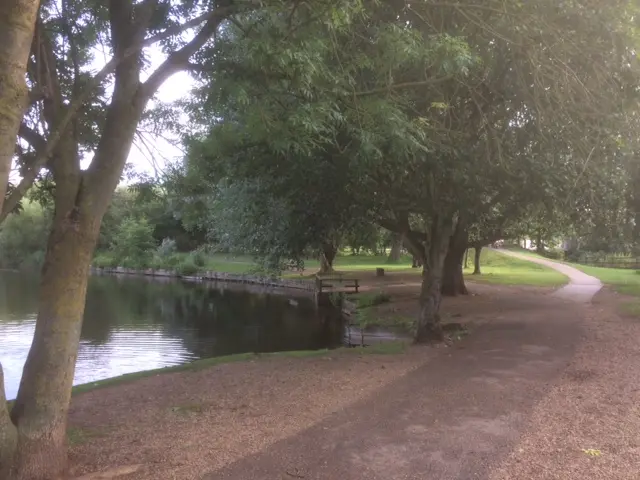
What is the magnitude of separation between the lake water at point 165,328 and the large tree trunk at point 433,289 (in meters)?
8.61

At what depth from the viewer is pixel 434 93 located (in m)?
11.0

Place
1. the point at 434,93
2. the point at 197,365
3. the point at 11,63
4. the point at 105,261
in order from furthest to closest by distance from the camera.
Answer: the point at 105,261 < the point at 197,365 < the point at 434,93 < the point at 11,63

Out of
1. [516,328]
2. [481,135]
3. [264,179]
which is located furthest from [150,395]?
[516,328]

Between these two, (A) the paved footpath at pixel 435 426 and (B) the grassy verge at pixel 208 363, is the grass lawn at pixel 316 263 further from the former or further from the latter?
(A) the paved footpath at pixel 435 426

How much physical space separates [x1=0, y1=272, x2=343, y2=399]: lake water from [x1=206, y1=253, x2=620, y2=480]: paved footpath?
33.3 ft

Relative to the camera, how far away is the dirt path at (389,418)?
231 inches

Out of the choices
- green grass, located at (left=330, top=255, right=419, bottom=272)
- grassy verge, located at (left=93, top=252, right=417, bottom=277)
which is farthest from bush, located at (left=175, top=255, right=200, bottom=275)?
green grass, located at (left=330, top=255, right=419, bottom=272)

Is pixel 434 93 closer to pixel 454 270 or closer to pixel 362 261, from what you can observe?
pixel 454 270

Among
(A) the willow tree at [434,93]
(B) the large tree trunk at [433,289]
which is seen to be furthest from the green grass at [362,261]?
(A) the willow tree at [434,93]

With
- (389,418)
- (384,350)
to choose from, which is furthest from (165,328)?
(389,418)

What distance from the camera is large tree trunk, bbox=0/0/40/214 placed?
449cm

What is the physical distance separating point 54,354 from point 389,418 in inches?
157

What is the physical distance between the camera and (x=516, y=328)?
49.0 ft

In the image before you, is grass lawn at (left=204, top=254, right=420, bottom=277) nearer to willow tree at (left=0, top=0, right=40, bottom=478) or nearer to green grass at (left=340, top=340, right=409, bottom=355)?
green grass at (left=340, top=340, right=409, bottom=355)
